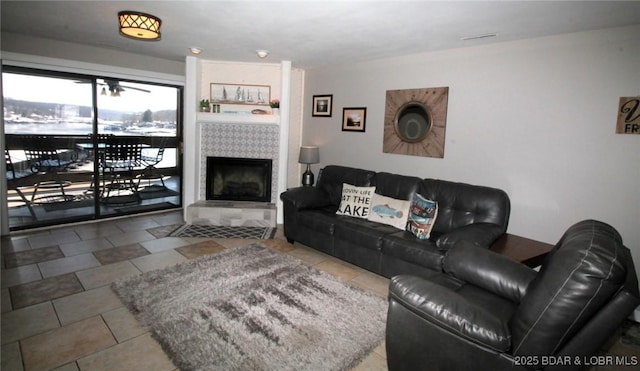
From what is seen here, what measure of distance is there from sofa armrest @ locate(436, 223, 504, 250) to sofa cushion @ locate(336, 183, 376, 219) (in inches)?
43.4

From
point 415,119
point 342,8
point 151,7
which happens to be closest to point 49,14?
point 151,7

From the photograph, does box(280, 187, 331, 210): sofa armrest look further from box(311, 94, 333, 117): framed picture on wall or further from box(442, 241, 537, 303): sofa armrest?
box(442, 241, 537, 303): sofa armrest

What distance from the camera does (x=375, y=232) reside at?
11.0 ft

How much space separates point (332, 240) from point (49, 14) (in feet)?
11.4

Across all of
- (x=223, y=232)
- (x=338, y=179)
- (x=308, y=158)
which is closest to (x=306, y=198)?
(x=338, y=179)

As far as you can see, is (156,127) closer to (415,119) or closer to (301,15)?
(301,15)

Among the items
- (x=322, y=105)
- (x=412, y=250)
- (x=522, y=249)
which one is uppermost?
(x=322, y=105)

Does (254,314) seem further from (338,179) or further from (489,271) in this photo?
(338,179)

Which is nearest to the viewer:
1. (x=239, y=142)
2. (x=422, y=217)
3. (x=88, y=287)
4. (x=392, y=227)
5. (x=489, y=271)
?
(x=489, y=271)

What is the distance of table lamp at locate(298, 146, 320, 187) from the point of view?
5.03 metres

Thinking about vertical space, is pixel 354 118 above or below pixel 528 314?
above

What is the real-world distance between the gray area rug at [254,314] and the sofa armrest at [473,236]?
28.8 inches

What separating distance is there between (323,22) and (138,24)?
155 cm

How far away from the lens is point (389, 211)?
12.0 feet
